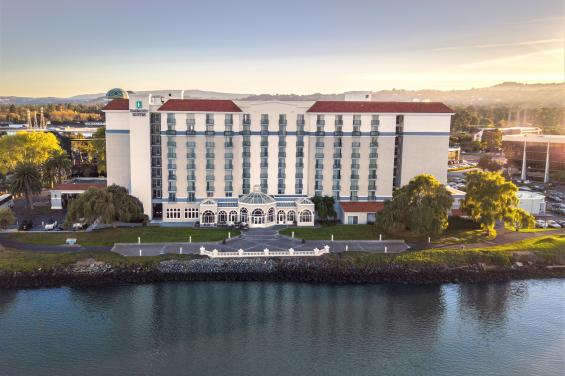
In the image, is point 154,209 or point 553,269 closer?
point 553,269

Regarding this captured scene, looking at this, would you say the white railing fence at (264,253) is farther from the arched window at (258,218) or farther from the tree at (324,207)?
the tree at (324,207)

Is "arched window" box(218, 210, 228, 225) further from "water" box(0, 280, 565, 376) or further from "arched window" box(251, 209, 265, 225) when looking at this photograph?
"water" box(0, 280, 565, 376)

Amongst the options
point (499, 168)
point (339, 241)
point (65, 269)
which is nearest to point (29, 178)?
point (65, 269)

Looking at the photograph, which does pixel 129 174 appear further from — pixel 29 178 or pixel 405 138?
pixel 405 138

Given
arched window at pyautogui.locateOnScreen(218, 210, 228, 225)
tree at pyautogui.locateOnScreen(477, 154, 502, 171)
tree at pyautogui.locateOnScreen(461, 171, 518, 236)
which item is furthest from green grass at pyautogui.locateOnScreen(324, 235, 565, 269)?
tree at pyautogui.locateOnScreen(477, 154, 502, 171)

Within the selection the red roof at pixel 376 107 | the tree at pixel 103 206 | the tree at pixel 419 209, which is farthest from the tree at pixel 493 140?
the tree at pixel 103 206
